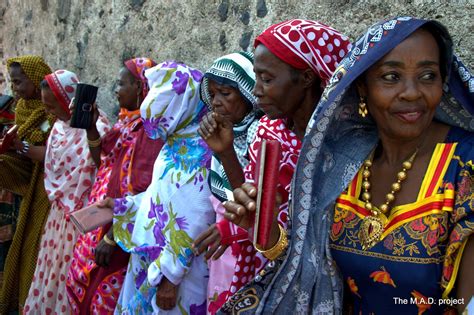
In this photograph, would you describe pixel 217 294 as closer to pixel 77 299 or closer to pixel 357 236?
pixel 357 236

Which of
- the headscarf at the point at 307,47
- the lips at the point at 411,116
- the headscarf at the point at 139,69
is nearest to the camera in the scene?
the lips at the point at 411,116

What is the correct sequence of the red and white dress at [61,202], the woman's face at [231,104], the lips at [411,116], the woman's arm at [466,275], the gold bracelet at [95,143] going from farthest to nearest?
the red and white dress at [61,202]
the gold bracelet at [95,143]
the woman's face at [231,104]
the lips at [411,116]
the woman's arm at [466,275]

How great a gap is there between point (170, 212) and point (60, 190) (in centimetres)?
158

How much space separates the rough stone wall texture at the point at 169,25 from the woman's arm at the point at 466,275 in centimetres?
92

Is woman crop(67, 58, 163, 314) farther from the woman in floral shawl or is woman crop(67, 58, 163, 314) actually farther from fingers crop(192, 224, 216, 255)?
fingers crop(192, 224, 216, 255)

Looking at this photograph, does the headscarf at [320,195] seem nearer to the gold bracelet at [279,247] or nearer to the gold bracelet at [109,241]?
the gold bracelet at [279,247]

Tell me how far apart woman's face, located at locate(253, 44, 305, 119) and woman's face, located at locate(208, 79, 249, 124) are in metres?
0.43

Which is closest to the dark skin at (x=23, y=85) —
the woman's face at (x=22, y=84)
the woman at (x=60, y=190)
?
the woman's face at (x=22, y=84)

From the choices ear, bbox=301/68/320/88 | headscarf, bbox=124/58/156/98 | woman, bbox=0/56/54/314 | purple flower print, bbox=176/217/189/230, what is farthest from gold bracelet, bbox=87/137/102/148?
ear, bbox=301/68/320/88

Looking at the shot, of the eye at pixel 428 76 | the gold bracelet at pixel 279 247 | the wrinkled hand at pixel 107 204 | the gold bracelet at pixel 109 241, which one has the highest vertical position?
the eye at pixel 428 76

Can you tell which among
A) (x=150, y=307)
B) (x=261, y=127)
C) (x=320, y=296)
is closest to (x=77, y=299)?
(x=150, y=307)

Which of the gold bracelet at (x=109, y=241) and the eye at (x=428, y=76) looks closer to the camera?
the eye at (x=428, y=76)

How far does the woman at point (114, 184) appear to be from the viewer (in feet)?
9.71

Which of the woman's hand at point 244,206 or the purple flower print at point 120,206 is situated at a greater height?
the woman's hand at point 244,206
